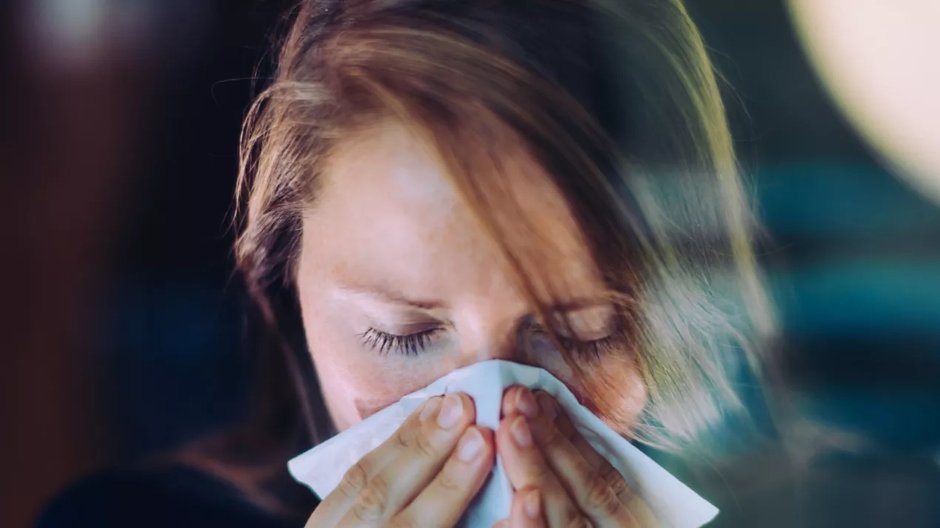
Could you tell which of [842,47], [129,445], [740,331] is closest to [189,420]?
[129,445]

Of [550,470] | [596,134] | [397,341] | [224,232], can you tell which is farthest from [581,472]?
[224,232]

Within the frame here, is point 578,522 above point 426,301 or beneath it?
beneath

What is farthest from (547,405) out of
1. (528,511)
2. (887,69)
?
(887,69)

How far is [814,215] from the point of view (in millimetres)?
893

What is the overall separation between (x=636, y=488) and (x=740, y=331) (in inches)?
8.3

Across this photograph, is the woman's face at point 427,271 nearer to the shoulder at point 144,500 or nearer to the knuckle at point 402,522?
the knuckle at point 402,522

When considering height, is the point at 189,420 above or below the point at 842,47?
below

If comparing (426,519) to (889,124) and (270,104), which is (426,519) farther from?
(889,124)

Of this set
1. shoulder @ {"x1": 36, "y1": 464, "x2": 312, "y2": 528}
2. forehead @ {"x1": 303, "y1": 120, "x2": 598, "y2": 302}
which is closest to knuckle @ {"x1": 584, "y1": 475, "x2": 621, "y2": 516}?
forehead @ {"x1": 303, "y1": 120, "x2": 598, "y2": 302}

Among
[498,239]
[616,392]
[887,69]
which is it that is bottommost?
[616,392]

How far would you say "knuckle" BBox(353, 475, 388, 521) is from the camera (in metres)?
0.88

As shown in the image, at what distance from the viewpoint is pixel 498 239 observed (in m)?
0.86

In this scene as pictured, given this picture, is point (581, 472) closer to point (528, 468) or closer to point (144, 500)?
point (528, 468)

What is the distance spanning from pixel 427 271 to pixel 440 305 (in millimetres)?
39
